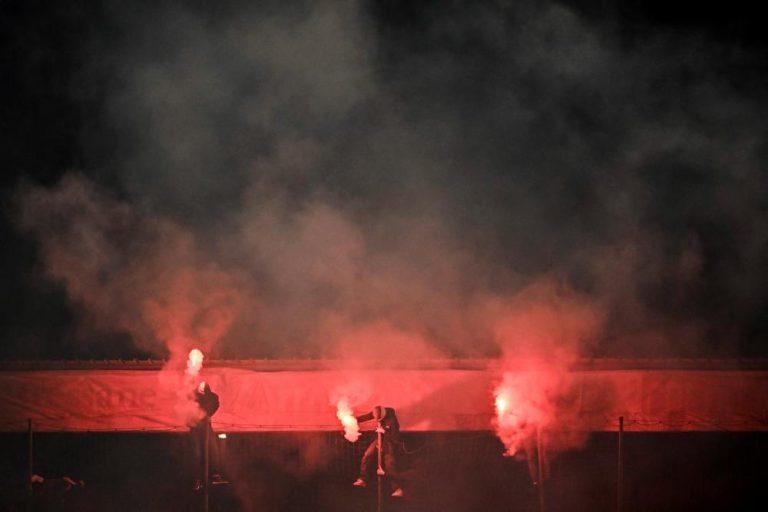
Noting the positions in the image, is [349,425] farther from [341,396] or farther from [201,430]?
[201,430]

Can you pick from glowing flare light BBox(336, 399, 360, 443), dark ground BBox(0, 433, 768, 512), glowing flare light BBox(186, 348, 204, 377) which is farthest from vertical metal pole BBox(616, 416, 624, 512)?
glowing flare light BBox(186, 348, 204, 377)

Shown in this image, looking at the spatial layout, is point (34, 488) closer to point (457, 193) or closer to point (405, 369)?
point (405, 369)

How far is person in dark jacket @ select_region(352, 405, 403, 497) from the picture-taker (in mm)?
8453

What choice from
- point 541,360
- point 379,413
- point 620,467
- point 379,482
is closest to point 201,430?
point 379,413

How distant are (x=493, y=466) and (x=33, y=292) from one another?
402 inches

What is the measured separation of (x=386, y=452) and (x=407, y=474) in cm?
40

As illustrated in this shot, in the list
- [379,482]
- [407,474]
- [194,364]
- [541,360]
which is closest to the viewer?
[379,482]

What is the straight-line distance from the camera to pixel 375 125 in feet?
46.9

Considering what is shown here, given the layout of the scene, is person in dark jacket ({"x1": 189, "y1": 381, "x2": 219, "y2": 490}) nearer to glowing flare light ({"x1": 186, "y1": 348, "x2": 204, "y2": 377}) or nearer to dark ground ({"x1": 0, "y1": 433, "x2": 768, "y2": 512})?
dark ground ({"x1": 0, "y1": 433, "x2": 768, "y2": 512})

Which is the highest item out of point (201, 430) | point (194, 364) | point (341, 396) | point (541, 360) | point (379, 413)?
point (541, 360)

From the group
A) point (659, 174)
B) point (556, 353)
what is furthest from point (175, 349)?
point (659, 174)

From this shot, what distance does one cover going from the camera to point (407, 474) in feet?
28.1

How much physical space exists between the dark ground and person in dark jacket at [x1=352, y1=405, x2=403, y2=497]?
16 cm

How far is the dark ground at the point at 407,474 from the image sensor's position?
830 cm
